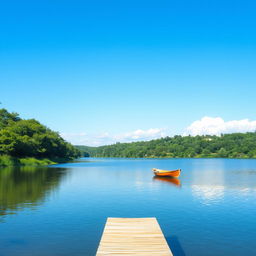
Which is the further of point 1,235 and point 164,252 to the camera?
point 1,235

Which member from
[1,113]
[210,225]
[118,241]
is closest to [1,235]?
[118,241]

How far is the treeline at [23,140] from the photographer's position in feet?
321

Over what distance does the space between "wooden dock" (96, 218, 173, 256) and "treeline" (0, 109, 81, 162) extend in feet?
286

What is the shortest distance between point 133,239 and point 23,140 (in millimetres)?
98614

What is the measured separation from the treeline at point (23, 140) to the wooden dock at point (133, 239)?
87.2 m

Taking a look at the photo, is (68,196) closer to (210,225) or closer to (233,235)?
(210,225)

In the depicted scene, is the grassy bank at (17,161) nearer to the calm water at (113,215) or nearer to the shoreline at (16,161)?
the shoreline at (16,161)

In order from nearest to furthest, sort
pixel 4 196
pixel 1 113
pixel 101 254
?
pixel 101 254
pixel 4 196
pixel 1 113

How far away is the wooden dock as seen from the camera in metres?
12.6

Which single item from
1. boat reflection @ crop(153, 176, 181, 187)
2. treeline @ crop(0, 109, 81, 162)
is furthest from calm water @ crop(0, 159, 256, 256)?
treeline @ crop(0, 109, 81, 162)

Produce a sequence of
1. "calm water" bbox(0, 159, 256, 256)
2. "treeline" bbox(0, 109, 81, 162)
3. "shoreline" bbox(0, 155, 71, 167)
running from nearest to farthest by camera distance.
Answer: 1. "calm water" bbox(0, 159, 256, 256)
2. "shoreline" bbox(0, 155, 71, 167)
3. "treeline" bbox(0, 109, 81, 162)

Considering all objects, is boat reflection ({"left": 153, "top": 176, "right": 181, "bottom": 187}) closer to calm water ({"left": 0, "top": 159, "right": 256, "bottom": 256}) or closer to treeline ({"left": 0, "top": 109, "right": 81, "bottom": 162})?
calm water ({"left": 0, "top": 159, "right": 256, "bottom": 256})

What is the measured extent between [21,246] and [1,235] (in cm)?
309

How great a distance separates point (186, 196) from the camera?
38531 mm
